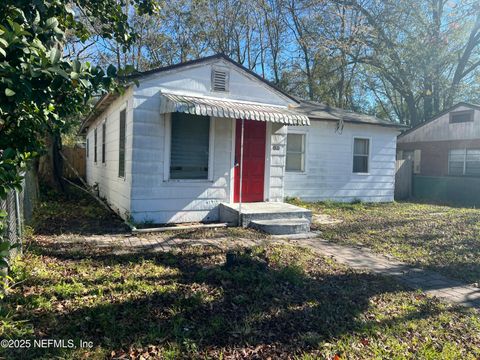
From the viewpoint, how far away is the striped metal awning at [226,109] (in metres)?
6.99

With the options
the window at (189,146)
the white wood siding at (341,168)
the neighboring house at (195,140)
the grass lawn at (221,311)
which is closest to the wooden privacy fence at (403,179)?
the white wood siding at (341,168)

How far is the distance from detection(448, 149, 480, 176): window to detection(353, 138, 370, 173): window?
6.38m

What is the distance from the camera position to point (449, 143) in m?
16.7

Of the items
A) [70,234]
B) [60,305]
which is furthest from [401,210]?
[60,305]

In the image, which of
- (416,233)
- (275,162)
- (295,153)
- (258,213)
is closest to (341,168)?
(295,153)

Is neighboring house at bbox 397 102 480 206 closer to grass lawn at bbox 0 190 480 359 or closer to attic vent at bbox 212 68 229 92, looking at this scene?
attic vent at bbox 212 68 229 92

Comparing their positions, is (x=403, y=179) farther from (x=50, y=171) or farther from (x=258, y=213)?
(x=50, y=171)

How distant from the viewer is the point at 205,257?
209 inches

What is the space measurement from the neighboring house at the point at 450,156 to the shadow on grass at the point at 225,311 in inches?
499

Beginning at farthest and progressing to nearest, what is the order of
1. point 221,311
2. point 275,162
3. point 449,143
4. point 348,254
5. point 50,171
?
point 449,143, point 50,171, point 275,162, point 348,254, point 221,311

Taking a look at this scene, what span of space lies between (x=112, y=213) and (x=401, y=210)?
8958 mm

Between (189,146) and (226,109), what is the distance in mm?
1314

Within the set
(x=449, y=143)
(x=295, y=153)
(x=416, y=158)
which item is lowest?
(x=295, y=153)

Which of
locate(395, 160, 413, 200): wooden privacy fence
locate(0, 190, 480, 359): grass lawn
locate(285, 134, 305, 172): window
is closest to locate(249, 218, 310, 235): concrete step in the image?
locate(0, 190, 480, 359): grass lawn
